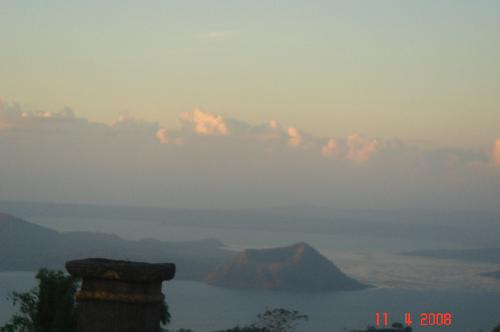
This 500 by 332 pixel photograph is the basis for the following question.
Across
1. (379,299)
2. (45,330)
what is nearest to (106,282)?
(45,330)

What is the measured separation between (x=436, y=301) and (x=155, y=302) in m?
201

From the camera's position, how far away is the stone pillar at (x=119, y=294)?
14.5 ft

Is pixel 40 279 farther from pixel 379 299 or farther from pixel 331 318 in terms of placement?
pixel 379 299

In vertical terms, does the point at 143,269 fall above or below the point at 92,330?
above

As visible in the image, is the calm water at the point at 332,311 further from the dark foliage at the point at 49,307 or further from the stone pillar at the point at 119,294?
the stone pillar at the point at 119,294

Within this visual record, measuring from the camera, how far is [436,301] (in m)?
198

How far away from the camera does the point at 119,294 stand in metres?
4.48

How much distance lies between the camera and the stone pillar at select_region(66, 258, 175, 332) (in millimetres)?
4430

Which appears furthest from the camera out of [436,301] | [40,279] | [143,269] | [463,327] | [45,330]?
[436,301]
